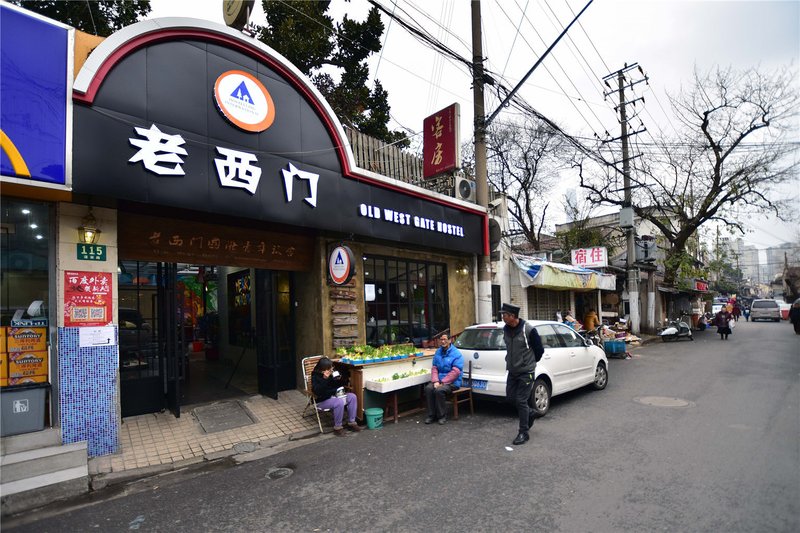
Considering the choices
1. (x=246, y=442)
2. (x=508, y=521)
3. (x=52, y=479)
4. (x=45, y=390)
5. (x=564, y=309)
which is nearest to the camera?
(x=508, y=521)

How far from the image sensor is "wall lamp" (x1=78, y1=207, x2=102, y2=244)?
5508mm

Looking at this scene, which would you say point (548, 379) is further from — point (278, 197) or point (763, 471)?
point (278, 197)

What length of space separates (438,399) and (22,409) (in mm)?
5677

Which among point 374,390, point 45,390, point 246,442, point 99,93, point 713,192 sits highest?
point 713,192

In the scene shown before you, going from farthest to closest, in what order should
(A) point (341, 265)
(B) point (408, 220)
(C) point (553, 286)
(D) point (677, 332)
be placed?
1. (D) point (677, 332)
2. (C) point (553, 286)
3. (B) point (408, 220)
4. (A) point (341, 265)

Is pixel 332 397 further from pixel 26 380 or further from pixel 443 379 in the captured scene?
pixel 26 380

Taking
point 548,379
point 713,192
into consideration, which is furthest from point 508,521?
point 713,192

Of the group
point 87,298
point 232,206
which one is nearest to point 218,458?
point 87,298

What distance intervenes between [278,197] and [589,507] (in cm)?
617

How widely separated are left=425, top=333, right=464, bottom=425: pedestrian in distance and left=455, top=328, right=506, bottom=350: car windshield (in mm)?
505

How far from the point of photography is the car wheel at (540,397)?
7000 mm

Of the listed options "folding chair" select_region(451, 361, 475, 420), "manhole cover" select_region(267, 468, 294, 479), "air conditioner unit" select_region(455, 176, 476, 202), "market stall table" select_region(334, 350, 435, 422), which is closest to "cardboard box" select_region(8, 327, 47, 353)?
"manhole cover" select_region(267, 468, 294, 479)

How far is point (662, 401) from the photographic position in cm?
796

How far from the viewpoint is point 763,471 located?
4.63 meters
